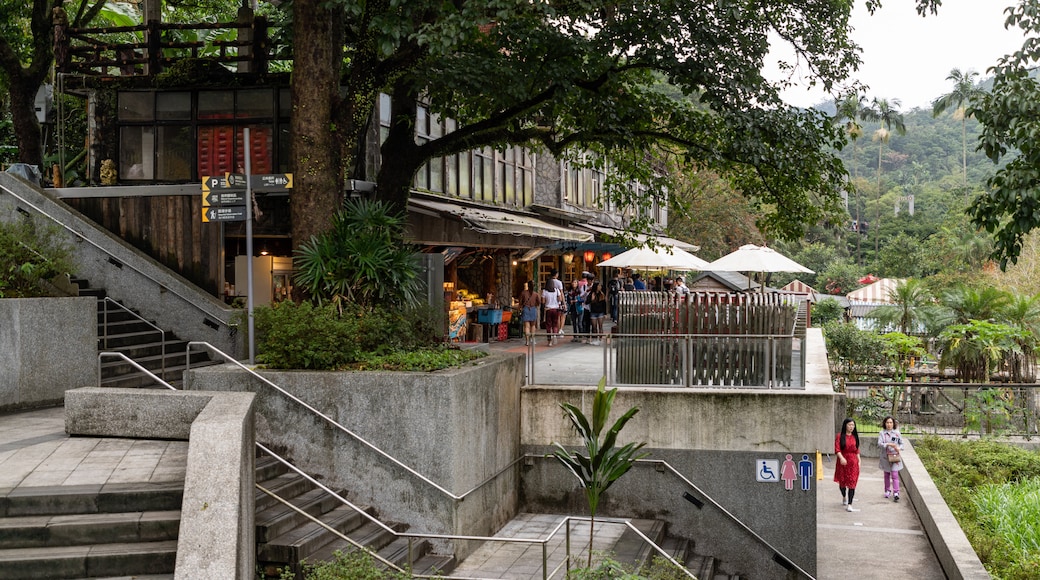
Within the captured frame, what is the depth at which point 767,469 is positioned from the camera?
12.8m

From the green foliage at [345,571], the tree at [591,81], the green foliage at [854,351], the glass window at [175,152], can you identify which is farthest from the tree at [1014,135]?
the green foliage at [854,351]

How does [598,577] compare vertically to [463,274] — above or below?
below

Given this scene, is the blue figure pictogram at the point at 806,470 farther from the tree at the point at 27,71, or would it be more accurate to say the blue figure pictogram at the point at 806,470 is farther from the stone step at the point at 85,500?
the tree at the point at 27,71

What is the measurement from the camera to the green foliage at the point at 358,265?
1192 cm

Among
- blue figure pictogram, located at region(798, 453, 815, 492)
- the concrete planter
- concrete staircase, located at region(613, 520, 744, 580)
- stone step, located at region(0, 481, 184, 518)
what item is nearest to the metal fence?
blue figure pictogram, located at region(798, 453, 815, 492)

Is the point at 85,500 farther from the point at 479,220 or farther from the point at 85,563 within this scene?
the point at 479,220

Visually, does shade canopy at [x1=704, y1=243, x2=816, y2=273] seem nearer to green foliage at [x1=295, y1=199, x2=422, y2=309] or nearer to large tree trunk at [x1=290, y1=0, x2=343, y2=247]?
green foliage at [x1=295, y1=199, x2=422, y2=309]

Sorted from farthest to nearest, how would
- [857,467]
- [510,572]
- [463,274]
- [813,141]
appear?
[463,274], [857,467], [813,141], [510,572]

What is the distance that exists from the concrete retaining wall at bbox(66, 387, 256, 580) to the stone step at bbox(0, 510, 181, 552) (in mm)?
634

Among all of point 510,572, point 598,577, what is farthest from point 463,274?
point 598,577

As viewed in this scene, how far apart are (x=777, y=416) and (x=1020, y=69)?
5074 millimetres

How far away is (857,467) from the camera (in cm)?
1642

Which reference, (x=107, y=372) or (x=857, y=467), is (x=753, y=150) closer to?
(x=857, y=467)

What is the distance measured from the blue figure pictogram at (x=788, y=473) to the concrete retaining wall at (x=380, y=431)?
4.31m
